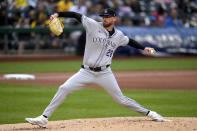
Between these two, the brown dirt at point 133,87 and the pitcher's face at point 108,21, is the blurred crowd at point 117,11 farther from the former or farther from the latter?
the pitcher's face at point 108,21

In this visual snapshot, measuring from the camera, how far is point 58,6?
68.0 feet

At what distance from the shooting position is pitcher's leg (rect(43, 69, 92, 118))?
23.9ft

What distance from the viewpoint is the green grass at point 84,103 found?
368 inches

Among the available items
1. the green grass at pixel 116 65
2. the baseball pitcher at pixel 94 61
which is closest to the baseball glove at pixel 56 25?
the baseball pitcher at pixel 94 61

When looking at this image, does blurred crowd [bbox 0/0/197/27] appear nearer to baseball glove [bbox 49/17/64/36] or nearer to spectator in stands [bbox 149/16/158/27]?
spectator in stands [bbox 149/16/158/27]

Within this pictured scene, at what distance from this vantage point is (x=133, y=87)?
525 inches

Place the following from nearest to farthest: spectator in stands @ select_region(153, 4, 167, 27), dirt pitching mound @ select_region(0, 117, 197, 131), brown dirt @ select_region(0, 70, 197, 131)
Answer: dirt pitching mound @ select_region(0, 117, 197, 131) < brown dirt @ select_region(0, 70, 197, 131) < spectator in stands @ select_region(153, 4, 167, 27)

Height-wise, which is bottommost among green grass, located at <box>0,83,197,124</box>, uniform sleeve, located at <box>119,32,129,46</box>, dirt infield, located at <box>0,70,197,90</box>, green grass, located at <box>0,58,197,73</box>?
green grass, located at <box>0,58,197,73</box>

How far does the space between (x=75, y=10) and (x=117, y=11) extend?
2662mm

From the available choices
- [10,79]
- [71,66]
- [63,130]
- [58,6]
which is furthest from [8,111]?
[58,6]

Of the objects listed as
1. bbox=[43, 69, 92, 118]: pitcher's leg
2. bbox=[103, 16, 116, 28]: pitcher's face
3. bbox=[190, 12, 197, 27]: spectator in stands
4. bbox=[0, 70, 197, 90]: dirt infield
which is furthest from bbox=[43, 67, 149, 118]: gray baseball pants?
bbox=[190, 12, 197, 27]: spectator in stands

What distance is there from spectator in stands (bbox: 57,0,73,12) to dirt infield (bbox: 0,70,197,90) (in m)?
5.21

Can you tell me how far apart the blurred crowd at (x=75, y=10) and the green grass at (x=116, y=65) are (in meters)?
1.83

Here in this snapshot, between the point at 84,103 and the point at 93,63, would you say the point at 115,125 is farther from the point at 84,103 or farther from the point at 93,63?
the point at 84,103
